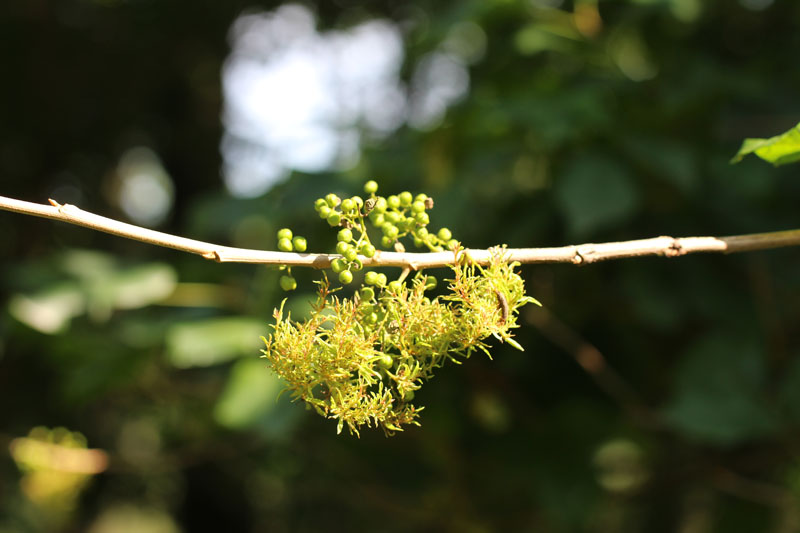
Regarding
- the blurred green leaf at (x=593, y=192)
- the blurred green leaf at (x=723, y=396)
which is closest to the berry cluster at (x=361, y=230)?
the blurred green leaf at (x=593, y=192)

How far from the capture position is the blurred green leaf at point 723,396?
203cm

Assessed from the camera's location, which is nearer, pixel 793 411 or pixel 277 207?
pixel 793 411

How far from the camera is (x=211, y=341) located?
2.02m

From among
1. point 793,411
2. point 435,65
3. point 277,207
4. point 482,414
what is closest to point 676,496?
point 482,414

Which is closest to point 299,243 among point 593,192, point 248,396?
point 248,396

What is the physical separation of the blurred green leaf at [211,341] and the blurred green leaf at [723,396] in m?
1.30

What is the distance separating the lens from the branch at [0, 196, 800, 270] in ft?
2.27

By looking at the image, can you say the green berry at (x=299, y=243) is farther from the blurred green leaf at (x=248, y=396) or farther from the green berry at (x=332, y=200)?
the blurred green leaf at (x=248, y=396)

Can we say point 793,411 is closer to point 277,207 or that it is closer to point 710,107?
point 710,107

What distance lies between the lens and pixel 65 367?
2.89m

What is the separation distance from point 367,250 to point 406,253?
0.05 meters

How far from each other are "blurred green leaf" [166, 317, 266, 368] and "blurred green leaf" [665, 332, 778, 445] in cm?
130

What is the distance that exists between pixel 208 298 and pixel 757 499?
225 centimetres

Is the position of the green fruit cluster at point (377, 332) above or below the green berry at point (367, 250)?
below
